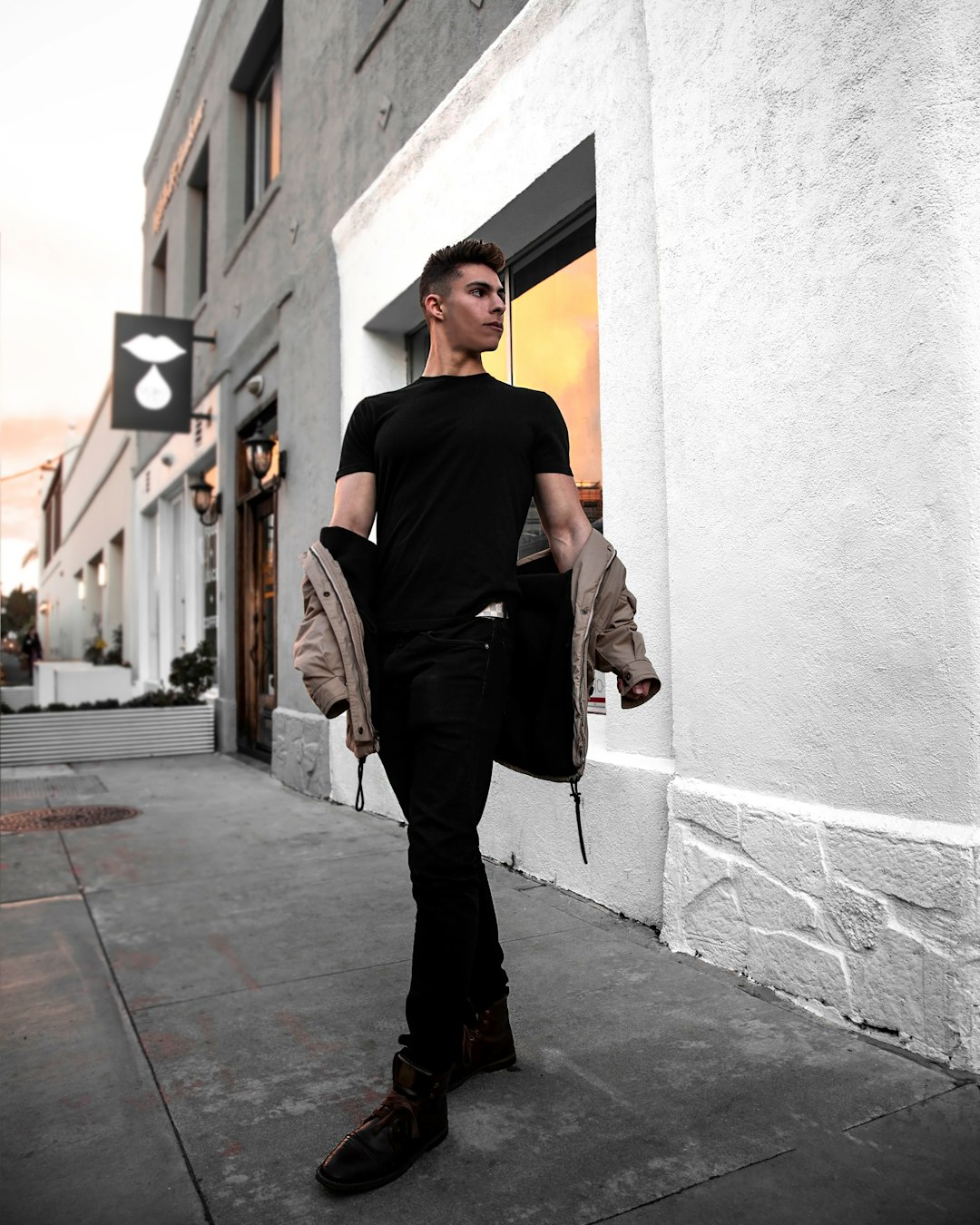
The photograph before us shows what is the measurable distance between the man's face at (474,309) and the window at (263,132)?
28.0ft

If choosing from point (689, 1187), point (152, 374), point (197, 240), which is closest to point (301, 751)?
point (152, 374)

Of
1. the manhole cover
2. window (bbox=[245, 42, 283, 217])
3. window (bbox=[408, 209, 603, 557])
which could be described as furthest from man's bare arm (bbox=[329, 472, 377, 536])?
window (bbox=[245, 42, 283, 217])

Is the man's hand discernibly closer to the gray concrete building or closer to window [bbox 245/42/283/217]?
the gray concrete building

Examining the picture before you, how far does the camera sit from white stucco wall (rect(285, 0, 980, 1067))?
8.29 ft

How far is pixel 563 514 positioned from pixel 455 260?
0.71 m

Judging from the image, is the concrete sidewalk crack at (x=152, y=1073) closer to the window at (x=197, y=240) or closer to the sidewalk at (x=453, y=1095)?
the sidewalk at (x=453, y=1095)

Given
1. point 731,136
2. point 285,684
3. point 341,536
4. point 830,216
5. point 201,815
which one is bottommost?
point 201,815

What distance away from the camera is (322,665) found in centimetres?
221

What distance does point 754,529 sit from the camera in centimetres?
312

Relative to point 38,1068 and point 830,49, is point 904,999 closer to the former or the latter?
point 38,1068

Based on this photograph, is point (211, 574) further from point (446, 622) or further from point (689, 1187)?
point (689, 1187)

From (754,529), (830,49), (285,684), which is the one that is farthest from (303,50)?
(754,529)

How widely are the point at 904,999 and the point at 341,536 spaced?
190 cm

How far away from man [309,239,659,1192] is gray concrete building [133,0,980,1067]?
828 mm
